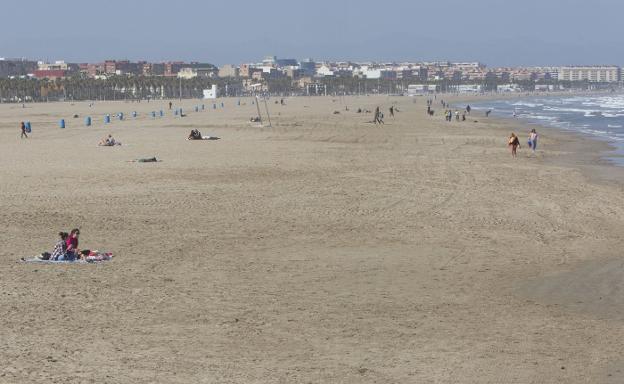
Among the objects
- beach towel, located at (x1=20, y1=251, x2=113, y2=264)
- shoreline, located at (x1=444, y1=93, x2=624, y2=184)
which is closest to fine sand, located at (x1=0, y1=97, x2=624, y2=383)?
beach towel, located at (x1=20, y1=251, x2=113, y2=264)

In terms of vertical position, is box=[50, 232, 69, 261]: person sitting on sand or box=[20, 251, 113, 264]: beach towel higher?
box=[50, 232, 69, 261]: person sitting on sand

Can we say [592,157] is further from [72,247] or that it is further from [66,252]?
[66,252]

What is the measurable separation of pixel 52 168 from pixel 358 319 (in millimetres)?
19430

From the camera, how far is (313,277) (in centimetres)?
1320

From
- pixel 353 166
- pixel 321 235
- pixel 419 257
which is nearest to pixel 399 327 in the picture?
pixel 419 257

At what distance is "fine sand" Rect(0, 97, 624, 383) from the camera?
30.1ft

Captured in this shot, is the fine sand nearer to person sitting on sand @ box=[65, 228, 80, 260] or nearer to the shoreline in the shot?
person sitting on sand @ box=[65, 228, 80, 260]

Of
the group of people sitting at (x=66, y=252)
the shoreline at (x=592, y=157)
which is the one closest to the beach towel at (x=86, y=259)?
the group of people sitting at (x=66, y=252)

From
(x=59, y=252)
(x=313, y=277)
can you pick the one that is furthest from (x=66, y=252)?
(x=313, y=277)

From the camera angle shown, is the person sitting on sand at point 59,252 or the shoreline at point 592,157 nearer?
the person sitting on sand at point 59,252

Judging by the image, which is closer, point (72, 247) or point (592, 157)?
point (72, 247)

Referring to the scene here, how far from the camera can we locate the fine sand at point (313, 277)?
917cm

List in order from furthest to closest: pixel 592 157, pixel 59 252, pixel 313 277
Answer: pixel 592 157 → pixel 59 252 → pixel 313 277

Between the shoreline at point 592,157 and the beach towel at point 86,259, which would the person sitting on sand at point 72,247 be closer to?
the beach towel at point 86,259
